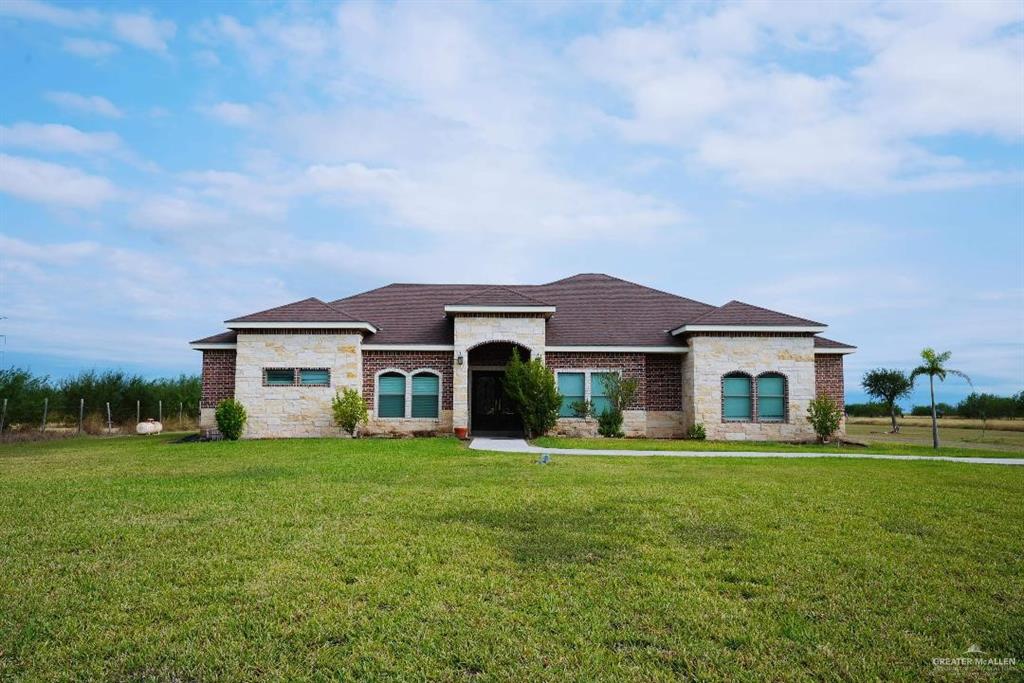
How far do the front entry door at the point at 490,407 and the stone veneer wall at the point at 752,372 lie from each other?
695cm

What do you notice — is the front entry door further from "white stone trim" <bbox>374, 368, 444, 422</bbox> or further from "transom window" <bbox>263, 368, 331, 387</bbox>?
"transom window" <bbox>263, 368, 331, 387</bbox>

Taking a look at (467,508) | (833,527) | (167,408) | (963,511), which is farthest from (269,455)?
(167,408)

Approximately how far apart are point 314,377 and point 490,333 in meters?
5.98

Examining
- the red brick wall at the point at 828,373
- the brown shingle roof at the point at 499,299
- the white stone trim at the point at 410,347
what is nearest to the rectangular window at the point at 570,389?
the brown shingle roof at the point at 499,299

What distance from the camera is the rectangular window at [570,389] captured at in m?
21.2

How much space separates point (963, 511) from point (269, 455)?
43.6 ft

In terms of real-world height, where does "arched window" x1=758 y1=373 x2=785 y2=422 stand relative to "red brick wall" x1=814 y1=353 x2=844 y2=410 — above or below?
below

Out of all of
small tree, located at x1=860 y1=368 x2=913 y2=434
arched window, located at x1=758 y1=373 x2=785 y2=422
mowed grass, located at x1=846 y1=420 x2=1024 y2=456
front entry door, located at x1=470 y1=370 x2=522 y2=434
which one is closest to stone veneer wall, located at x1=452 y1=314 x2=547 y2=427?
front entry door, located at x1=470 y1=370 x2=522 y2=434

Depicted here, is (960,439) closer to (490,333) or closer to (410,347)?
(490,333)

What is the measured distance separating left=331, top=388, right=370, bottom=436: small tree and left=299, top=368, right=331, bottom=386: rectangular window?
2.87 feet

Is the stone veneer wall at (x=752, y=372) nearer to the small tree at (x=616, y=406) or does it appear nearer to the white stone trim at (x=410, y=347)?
the small tree at (x=616, y=406)

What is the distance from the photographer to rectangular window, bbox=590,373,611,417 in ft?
69.1

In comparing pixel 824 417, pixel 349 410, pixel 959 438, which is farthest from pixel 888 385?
pixel 349 410

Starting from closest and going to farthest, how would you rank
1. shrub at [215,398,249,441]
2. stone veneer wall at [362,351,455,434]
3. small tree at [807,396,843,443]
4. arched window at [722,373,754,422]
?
shrub at [215,398,249,441] → small tree at [807,396,843,443] → arched window at [722,373,754,422] → stone veneer wall at [362,351,455,434]
